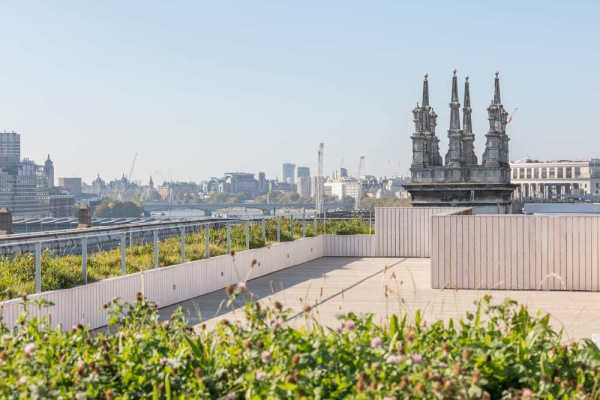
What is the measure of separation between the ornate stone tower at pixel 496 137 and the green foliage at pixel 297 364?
42.7m

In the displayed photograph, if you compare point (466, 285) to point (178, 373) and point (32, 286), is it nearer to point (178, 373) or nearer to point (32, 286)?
point (32, 286)

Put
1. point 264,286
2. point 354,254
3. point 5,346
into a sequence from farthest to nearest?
point 354,254 < point 264,286 < point 5,346

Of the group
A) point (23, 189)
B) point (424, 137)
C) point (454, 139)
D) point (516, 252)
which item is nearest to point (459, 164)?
point (454, 139)

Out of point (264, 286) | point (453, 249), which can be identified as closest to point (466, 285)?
point (453, 249)

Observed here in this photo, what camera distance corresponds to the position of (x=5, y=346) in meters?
5.91

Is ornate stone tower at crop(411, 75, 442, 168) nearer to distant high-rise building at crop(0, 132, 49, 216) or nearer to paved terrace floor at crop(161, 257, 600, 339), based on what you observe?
paved terrace floor at crop(161, 257, 600, 339)

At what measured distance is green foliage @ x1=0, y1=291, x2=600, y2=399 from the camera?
15.9ft

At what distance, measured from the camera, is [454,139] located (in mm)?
49844

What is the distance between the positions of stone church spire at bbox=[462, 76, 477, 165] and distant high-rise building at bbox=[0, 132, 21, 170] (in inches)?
4818

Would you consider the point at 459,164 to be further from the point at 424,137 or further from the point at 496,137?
the point at 424,137

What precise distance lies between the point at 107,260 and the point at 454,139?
125 feet

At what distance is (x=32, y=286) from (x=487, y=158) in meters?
39.1

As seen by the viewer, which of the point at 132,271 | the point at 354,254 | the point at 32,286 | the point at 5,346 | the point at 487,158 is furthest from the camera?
the point at 487,158

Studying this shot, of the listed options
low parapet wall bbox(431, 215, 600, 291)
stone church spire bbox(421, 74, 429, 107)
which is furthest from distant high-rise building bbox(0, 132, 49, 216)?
low parapet wall bbox(431, 215, 600, 291)
